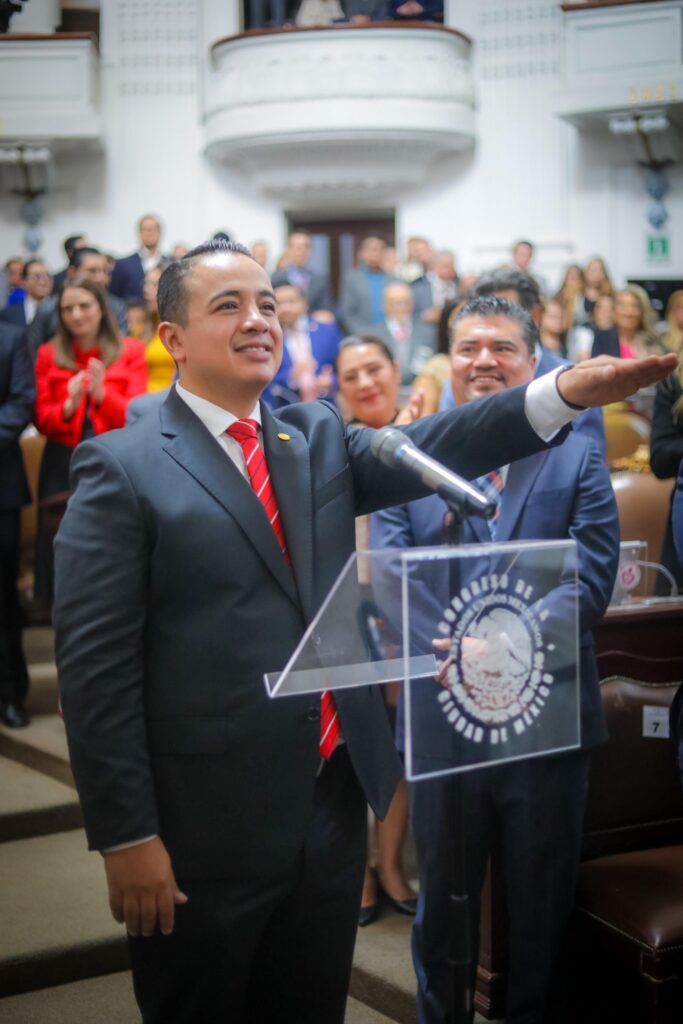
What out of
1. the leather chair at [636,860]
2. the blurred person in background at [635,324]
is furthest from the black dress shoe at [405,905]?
the blurred person in background at [635,324]

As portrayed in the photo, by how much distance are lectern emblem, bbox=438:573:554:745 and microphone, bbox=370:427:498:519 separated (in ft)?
0.27

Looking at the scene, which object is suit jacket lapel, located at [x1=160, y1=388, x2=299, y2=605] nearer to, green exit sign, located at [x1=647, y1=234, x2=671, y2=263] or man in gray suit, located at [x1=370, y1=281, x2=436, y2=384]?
man in gray suit, located at [x1=370, y1=281, x2=436, y2=384]

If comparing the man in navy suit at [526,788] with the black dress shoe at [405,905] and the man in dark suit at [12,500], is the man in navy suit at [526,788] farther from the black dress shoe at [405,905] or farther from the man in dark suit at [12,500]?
the man in dark suit at [12,500]

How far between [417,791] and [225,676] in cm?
78

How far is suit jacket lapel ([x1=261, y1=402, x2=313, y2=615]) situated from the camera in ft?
4.78

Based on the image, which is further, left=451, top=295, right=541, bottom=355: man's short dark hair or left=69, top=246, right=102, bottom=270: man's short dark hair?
left=69, top=246, right=102, bottom=270: man's short dark hair

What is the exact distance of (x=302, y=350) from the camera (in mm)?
5527

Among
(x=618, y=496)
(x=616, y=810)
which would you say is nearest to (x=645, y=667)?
(x=616, y=810)

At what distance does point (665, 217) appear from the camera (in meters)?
9.73

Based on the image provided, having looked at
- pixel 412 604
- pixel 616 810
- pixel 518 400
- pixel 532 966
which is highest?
pixel 518 400

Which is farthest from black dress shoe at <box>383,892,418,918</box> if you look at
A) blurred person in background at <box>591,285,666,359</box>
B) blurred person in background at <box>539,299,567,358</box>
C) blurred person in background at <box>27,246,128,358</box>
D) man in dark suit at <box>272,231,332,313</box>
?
man in dark suit at <box>272,231,332,313</box>

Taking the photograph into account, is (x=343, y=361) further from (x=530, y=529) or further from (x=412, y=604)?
(x=412, y=604)

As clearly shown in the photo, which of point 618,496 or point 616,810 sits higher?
point 618,496

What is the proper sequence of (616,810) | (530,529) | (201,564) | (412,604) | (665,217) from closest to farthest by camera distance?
1. (412,604)
2. (201,564)
3. (530,529)
4. (616,810)
5. (665,217)
